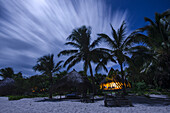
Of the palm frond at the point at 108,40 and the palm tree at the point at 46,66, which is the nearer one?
the palm frond at the point at 108,40

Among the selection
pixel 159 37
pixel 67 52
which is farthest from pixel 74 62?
pixel 159 37

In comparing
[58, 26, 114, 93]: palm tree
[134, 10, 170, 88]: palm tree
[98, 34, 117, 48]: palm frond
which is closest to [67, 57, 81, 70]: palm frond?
[58, 26, 114, 93]: palm tree

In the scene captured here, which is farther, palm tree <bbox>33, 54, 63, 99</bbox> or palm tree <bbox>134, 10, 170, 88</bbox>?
palm tree <bbox>33, 54, 63, 99</bbox>

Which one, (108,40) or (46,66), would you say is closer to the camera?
(108,40)

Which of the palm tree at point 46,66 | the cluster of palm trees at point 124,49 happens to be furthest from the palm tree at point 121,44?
the palm tree at point 46,66

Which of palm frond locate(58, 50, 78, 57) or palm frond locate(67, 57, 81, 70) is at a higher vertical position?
palm frond locate(58, 50, 78, 57)

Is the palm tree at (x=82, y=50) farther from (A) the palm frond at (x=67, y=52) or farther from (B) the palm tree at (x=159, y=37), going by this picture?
Answer: (B) the palm tree at (x=159, y=37)

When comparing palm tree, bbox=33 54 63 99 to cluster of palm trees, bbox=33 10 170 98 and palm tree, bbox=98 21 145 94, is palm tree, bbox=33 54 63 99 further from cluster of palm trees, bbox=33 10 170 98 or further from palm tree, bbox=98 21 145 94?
palm tree, bbox=98 21 145 94

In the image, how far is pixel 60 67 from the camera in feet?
64.9

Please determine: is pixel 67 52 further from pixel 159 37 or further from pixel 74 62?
pixel 159 37

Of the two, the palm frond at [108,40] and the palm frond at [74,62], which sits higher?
the palm frond at [108,40]

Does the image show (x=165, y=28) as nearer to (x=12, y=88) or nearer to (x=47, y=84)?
(x=47, y=84)

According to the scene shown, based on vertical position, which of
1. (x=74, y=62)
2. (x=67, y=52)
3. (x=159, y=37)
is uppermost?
(x=159, y=37)

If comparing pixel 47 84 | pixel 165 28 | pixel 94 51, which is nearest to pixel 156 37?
pixel 165 28
